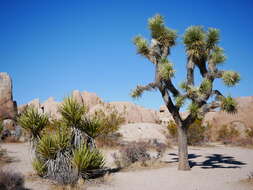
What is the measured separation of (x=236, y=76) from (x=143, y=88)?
3.42 metres

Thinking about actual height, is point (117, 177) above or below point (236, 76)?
below

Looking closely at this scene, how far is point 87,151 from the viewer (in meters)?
7.68

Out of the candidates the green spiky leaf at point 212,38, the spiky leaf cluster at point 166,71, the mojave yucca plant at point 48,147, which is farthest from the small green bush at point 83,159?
the green spiky leaf at point 212,38

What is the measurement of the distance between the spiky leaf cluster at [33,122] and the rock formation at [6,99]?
59.1 feet

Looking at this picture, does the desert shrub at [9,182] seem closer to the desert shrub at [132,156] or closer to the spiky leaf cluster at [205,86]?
the desert shrub at [132,156]

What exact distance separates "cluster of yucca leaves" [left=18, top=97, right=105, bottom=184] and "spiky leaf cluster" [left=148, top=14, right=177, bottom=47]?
412cm

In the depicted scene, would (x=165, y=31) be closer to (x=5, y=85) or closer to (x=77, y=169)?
(x=77, y=169)

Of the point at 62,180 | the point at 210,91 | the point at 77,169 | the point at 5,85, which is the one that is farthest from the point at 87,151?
the point at 5,85

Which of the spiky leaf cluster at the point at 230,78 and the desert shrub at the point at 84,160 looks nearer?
the desert shrub at the point at 84,160

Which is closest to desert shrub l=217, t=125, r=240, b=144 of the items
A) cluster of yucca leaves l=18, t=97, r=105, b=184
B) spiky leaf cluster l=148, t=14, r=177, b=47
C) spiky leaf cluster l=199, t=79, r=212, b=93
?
spiky leaf cluster l=199, t=79, r=212, b=93

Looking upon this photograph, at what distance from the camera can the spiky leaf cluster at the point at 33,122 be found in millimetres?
8341

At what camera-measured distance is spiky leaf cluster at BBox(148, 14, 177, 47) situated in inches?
398

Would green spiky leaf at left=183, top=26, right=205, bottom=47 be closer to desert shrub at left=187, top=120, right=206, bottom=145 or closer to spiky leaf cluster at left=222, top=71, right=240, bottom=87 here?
spiky leaf cluster at left=222, top=71, right=240, bottom=87

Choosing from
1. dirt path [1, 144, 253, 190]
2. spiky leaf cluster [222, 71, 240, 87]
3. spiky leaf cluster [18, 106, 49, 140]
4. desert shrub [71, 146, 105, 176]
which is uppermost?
spiky leaf cluster [222, 71, 240, 87]
